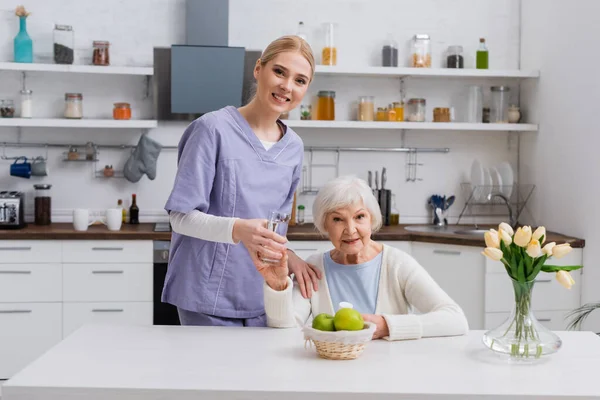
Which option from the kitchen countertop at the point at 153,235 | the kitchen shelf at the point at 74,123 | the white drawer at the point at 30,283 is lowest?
the white drawer at the point at 30,283

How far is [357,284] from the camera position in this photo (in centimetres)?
258

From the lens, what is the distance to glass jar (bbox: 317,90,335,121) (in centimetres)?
498

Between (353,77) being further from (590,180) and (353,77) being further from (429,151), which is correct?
(590,180)

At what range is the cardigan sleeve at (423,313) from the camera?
7.45ft

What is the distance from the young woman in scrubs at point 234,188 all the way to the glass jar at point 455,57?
2.85m

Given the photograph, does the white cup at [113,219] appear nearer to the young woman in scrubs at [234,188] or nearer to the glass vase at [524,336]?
the young woman in scrubs at [234,188]

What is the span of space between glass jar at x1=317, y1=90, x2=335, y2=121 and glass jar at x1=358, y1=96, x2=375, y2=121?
0.18m

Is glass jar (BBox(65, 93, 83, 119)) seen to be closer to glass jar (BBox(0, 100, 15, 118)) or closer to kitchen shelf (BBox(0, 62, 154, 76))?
kitchen shelf (BBox(0, 62, 154, 76))

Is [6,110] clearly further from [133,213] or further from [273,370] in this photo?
[273,370]

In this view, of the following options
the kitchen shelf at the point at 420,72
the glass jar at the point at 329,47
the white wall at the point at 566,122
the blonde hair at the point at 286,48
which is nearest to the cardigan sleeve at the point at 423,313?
the blonde hair at the point at 286,48

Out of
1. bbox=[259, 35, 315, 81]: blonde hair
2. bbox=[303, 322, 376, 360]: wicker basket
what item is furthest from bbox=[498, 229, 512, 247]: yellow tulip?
bbox=[259, 35, 315, 81]: blonde hair

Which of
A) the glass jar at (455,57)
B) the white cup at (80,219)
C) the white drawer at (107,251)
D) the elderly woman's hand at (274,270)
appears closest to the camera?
the elderly woman's hand at (274,270)

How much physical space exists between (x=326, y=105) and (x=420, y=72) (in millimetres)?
634

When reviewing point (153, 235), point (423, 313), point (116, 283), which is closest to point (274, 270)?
point (423, 313)
